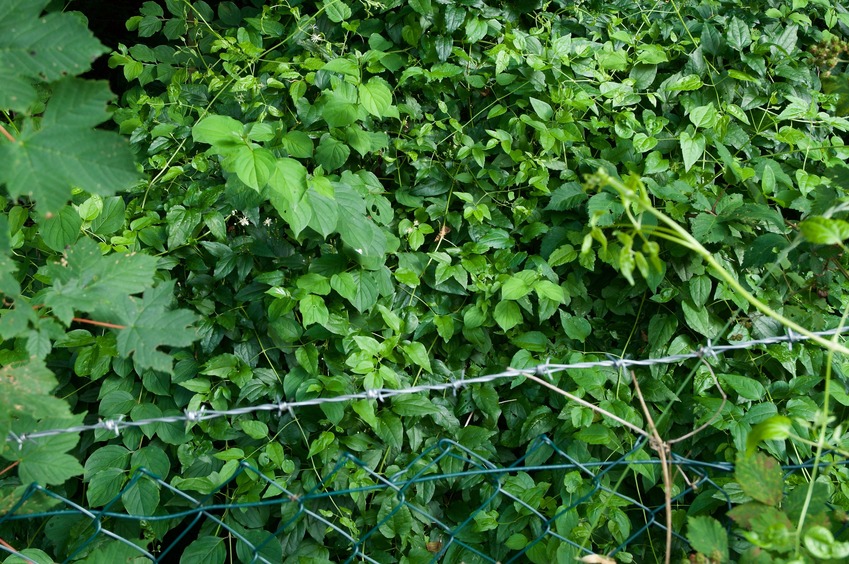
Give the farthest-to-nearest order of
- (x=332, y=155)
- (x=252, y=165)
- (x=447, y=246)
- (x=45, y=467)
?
1. (x=447, y=246)
2. (x=332, y=155)
3. (x=252, y=165)
4. (x=45, y=467)

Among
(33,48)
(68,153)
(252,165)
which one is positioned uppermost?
(33,48)

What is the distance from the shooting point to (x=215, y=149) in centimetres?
191

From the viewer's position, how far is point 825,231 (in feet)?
4.26

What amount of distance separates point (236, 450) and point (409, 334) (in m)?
0.63

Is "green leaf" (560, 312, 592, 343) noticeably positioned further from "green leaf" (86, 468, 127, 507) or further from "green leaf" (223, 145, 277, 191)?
"green leaf" (86, 468, 127, 507)

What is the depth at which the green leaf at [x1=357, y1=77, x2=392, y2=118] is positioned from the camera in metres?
2.21

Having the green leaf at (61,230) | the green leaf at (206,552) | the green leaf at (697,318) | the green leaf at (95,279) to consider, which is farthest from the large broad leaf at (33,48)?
the green leaf at (697,318)

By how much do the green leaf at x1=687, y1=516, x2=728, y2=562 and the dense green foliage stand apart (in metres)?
0.34

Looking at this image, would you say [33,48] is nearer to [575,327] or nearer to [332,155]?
[332,155]

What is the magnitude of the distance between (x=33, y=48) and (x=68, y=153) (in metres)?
0.17

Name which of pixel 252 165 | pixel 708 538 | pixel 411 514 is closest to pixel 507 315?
pixel 411 514

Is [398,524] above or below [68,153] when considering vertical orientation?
below

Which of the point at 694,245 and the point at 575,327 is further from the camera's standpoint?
the point at 575,327

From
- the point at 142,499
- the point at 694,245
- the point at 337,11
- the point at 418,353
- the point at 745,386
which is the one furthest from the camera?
the point at 337,11
